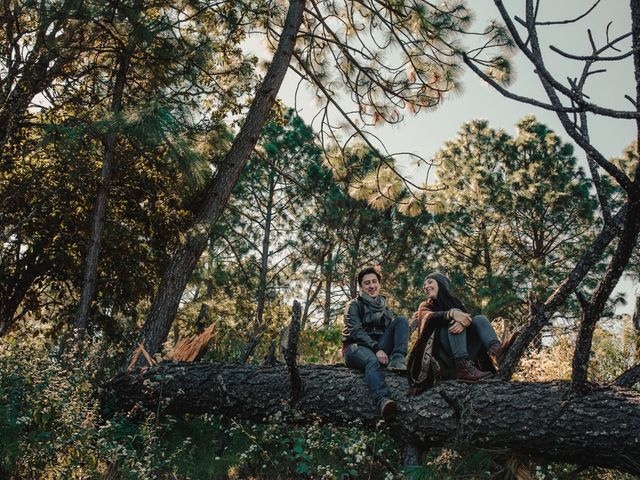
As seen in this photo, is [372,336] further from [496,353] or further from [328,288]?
[328,288]

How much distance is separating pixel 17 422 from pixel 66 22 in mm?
5669

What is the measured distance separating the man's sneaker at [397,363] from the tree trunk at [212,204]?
9.30 ft

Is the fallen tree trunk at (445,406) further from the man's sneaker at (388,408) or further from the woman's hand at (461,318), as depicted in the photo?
the woman's hand at (461,318)

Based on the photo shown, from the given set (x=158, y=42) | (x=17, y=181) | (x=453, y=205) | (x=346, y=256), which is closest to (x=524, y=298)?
(x=453, y=205)

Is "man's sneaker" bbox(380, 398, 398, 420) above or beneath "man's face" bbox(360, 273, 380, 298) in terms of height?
beneath

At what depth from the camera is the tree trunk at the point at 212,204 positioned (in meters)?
6.49

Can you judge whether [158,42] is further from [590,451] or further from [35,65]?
[590,451]

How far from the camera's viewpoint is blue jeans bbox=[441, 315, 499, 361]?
4.49 m

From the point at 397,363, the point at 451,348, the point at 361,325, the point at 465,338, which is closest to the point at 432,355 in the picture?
the point at 451,348

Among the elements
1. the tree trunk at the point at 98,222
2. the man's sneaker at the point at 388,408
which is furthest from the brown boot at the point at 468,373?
the tree trunk at the point at 98,222

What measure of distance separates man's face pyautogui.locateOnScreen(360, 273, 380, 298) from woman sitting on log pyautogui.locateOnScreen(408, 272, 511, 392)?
1.82 feet

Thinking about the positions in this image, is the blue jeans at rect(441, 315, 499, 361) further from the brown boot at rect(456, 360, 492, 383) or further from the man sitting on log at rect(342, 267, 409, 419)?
the man sitting on log at rect(342, 267, 409, 419)

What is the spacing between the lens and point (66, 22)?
725 centimetres

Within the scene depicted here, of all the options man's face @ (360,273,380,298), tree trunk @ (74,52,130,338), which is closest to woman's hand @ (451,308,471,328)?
man's face @ (360,273,380,298)
